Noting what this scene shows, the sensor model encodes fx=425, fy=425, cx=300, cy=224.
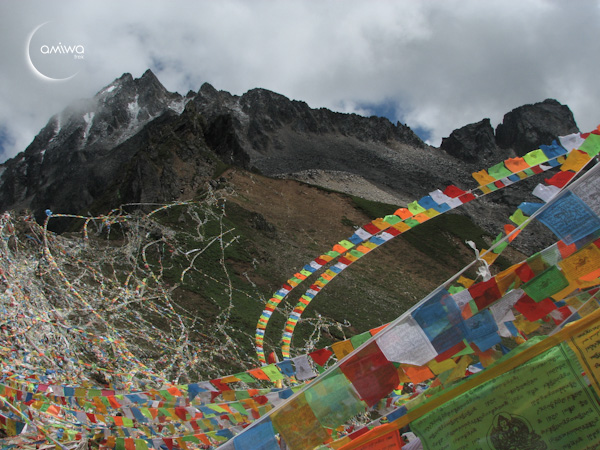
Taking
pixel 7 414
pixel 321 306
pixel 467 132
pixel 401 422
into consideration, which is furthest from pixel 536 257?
pixel 467 132

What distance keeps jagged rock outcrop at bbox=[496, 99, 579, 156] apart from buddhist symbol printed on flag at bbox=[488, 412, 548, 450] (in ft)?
400

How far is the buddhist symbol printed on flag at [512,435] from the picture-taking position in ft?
8.07

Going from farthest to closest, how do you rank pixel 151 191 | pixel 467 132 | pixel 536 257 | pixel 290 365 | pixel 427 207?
1. pixel 467 132
2. pixel 151 191
3. pixel 290 365
4. pixel 427 207
5. pixel 536 257

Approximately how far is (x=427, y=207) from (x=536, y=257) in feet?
3.99

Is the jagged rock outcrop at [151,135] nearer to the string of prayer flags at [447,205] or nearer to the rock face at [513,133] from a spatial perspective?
the rock face at [513,133]

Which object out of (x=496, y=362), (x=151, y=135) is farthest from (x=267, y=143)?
(x=496, y=362)

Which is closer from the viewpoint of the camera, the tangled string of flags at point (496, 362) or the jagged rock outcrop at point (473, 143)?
the tangled string of flags at point (496, 362)

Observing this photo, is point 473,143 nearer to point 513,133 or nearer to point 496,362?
point 513,133

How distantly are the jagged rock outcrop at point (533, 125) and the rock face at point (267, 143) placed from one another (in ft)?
0.88

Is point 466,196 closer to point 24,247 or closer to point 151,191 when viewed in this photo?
point 24,247

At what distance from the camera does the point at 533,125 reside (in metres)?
113

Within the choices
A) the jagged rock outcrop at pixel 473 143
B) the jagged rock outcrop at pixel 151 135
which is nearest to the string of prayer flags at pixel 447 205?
the jagged rock outcrop at pixel 151 135

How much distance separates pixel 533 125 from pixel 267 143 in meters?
71.3

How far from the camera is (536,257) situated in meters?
2.99
